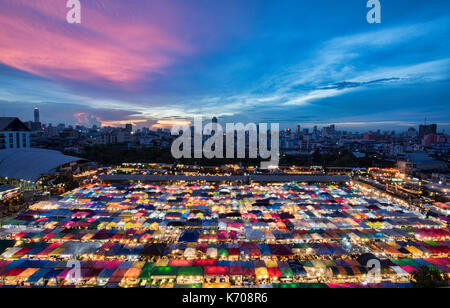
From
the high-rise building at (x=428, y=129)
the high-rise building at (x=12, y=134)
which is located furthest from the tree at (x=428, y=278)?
the high-rise building at (x=428, y=129)

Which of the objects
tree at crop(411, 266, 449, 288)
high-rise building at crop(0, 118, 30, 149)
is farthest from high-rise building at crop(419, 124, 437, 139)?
high-rise building at crop(0, 118, 30, 149)

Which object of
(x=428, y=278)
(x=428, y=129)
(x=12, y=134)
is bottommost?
(x=428, y=278)

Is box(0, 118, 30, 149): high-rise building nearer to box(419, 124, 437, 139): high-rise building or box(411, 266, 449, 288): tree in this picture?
box(411, 266, 449, 288): tree

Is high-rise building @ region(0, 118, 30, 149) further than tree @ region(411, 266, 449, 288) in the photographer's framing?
Yes

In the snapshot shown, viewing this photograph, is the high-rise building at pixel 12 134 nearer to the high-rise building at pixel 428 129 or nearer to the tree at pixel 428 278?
the tree at pixel 428 278

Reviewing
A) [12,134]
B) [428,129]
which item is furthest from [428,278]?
[428,129]

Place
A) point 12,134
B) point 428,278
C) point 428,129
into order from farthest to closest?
1. point 428,129
2. point 12,134
3. point 428,278

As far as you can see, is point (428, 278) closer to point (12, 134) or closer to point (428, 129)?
point (12, 134)

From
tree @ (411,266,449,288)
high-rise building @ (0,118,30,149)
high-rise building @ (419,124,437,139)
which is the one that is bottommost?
tree @ (411,266,449,288)
